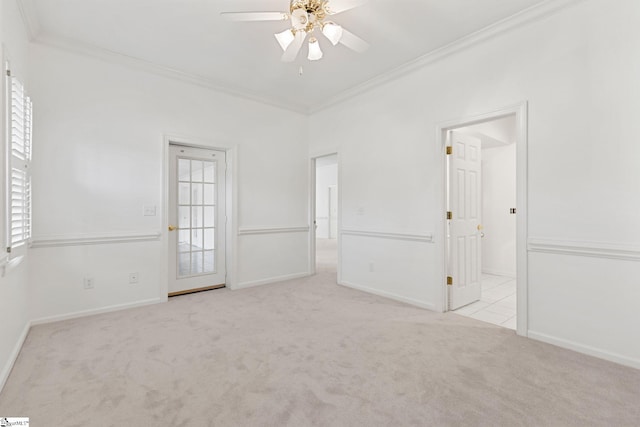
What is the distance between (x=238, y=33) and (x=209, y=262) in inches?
113

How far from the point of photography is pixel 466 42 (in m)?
2.97

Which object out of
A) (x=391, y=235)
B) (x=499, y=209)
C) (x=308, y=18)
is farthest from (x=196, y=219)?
(x=499, y=209)

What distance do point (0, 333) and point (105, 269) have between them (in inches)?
56.2

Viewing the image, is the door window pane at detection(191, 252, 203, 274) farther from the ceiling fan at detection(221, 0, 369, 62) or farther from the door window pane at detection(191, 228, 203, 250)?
the ceiling fan at detection(221, 0, 369, 62)

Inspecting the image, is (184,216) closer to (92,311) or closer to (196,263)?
(196,263)

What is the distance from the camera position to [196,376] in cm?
202

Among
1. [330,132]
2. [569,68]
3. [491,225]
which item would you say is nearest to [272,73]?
[330,132]

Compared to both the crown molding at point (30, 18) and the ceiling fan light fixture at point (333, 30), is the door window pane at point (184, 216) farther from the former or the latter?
the ceiling fan light fixture at point (333, 30)

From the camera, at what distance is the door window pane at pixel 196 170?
160 inches

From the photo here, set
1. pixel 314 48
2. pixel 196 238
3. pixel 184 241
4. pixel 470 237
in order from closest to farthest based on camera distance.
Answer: pixel 314 48 → pixel 470 237 → pixel 184 241 → pixel 196 238

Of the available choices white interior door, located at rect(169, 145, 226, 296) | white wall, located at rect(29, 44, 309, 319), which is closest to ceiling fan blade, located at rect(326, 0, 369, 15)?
white wall, located at rect(29, 44, 309, 319)

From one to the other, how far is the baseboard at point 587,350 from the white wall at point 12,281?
3916 mm

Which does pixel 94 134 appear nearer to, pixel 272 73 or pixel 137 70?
pixel 137 70

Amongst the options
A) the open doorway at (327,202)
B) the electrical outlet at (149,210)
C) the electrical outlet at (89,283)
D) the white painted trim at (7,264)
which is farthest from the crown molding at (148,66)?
the open doorway at (327,202)
